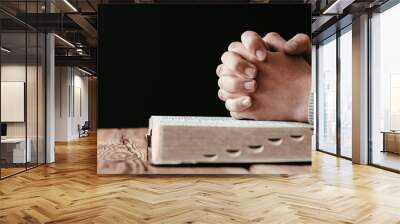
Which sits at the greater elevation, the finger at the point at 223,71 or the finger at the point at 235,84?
the finger at the point at 223,71

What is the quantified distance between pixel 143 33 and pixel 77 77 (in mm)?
11823

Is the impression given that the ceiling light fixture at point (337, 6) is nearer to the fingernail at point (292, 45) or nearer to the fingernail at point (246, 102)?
the fingernail at point (292, 45)

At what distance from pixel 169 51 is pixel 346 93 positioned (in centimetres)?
497

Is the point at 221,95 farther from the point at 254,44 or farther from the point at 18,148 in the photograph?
the point at 18,148

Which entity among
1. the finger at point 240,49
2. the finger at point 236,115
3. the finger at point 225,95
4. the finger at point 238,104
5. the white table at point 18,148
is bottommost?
the white table at point 18,148

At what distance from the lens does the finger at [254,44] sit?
4777 mm

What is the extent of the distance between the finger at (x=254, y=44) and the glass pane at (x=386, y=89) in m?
3.06

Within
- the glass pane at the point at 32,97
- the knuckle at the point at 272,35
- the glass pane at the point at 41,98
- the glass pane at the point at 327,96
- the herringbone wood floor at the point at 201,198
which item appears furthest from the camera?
the glass pane at the point at 327,96

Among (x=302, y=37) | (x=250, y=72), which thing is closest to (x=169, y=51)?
(x=250, y=72)

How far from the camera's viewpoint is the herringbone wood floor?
3725 mm

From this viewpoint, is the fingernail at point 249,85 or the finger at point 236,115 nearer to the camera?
the fingernail at point 249,85

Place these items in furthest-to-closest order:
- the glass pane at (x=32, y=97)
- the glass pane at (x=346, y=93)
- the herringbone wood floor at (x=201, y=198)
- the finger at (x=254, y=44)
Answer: the glass pane at (x=346, y=93), the glass pane at (x=32, y=97), the finger at (x=254, y=44), the herringbone wood floor at (x=201, y=198)

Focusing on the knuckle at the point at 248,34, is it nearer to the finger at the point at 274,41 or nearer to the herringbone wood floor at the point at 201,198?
the finger at the point at 274,41

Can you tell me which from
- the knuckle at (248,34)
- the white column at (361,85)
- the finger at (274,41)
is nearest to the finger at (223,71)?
the knuckle at (248,34)
